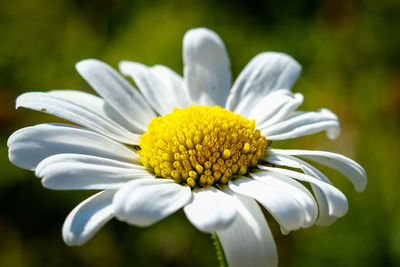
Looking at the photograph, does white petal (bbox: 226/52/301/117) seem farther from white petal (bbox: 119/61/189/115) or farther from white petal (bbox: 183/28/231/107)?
white petal (bbox: 119/61/189/115)

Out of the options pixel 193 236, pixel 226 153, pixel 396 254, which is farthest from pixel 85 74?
pixel 396 254

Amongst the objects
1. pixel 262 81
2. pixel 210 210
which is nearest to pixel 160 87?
pixel 262 81

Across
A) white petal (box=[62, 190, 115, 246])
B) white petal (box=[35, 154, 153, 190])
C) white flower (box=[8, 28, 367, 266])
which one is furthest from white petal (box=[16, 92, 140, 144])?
white petal (box=[62, 190, 115, 246])

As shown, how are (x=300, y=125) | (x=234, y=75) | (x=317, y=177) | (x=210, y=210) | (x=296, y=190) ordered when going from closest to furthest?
(x=210, y=210) → (x=296, y=190) → (x=317, y=177) → (x=300, y=125) → (x=234, y=75)

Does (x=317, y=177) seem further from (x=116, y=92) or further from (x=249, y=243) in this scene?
(x=116, y=92)

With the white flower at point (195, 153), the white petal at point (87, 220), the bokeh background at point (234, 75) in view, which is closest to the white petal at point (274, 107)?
the white flower at point (195, 153)

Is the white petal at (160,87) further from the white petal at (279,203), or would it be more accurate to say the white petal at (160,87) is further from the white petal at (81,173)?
the white petal at (279,203)
